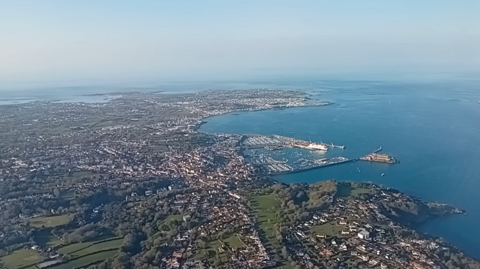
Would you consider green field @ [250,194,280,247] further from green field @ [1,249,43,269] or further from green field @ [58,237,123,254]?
green field @ [1,249,43,269]

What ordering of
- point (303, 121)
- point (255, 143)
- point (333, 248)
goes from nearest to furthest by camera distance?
point (333, 248), point (255, 143), point (303, 121)

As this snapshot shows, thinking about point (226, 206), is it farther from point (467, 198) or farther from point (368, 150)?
point (368, 150)

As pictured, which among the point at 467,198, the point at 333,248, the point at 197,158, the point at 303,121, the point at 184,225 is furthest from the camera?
the point at 303,121

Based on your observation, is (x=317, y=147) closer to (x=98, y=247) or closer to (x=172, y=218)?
(x=172, y=218)

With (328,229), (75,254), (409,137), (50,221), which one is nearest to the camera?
(75,254)

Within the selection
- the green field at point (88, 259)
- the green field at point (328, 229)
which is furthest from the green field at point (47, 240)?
the green field at point (328, 229)

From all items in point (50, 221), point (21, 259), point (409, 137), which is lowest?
point (409, 137)

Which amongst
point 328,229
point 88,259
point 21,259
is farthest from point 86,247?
point 328,229

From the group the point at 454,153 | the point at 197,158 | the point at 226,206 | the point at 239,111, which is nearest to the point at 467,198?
the point at 454,153
